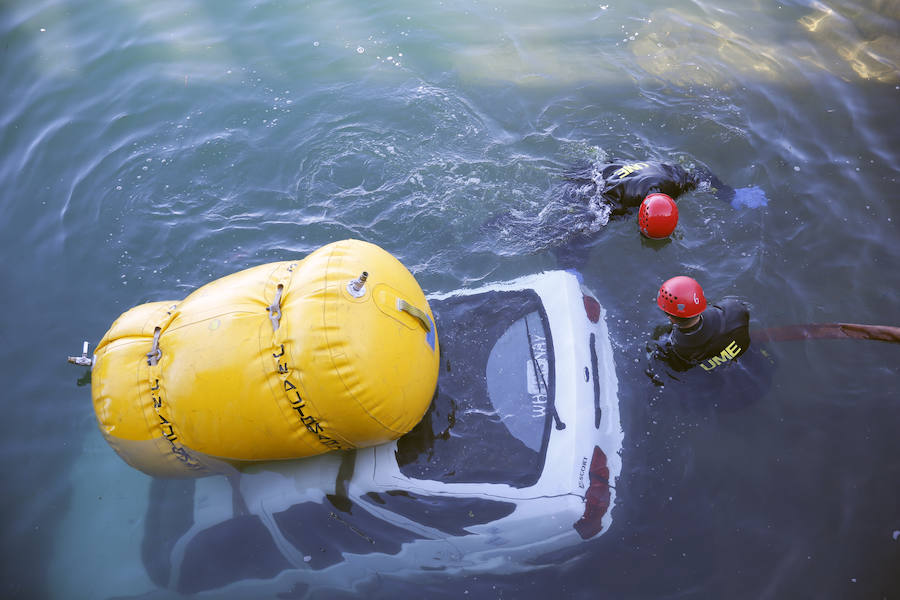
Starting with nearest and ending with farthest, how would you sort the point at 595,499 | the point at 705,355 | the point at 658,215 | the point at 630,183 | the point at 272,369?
the point at 272,369 < the point at 595,499 < the point at 705,355 < the point at 658,215 < the point at 630,183

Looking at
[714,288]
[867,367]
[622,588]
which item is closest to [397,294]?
[622,588]

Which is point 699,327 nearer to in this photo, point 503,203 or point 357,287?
point 503,203

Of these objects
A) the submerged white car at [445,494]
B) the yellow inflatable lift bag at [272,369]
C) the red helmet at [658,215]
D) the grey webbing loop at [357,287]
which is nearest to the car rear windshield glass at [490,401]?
the submerged white car at [445,494]

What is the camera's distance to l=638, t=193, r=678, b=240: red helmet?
17.9ft

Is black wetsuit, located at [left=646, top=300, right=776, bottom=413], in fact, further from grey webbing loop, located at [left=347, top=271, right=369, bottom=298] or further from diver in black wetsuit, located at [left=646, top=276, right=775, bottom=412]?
grey webbing loop, located at [left=347, top=271, right=369, bottom=298]

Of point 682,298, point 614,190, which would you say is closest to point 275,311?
point 682,298

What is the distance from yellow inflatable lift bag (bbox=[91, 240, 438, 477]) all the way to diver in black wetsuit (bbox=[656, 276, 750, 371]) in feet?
6.14

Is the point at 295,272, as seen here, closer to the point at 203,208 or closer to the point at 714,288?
the point at 203,208

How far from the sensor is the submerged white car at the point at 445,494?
3.64 meters

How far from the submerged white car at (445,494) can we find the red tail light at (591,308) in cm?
11

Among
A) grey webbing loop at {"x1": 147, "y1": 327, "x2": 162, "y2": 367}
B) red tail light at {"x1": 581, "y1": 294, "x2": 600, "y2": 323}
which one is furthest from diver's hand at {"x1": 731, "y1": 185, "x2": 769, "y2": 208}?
grey webbing loop at {"x1": 147, "y1": 327, "x2": 162, "y2": 367}

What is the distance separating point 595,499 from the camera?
3.65 m

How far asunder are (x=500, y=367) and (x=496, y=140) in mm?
3585

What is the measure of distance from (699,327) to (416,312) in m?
2.25
